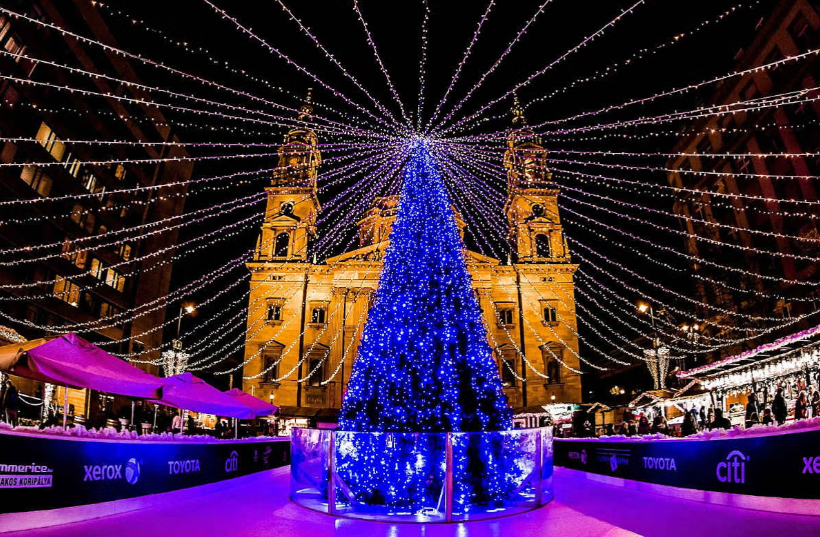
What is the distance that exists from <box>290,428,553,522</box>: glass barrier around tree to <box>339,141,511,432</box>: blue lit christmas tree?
2.43 feet

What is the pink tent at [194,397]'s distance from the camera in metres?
10.3

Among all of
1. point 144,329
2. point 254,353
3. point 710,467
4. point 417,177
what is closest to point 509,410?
point 710,467

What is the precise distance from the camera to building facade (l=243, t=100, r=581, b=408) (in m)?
35.8

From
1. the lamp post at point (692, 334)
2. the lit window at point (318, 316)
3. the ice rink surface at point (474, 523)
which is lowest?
the ice rink surface at point (474, 523)

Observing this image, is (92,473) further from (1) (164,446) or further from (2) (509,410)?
(2) (509,410)

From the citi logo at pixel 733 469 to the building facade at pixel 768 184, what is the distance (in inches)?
658

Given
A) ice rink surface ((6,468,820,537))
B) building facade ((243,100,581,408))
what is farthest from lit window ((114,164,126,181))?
ice rink surface ((6,468,820,537))

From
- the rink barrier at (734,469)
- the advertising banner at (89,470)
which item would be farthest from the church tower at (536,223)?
the advertising banner at (89,470)

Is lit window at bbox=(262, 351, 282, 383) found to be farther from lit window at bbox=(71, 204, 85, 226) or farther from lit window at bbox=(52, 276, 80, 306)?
lit window at bbox=(71, 204, 85, 226)

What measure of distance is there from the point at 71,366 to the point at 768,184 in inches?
1315

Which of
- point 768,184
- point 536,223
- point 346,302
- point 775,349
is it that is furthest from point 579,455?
point 536,223

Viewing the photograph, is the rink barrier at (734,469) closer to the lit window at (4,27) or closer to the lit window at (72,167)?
the lit window at (4,27)

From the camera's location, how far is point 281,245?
38.8 meters

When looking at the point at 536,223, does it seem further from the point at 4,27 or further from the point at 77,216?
the point at 4,27
